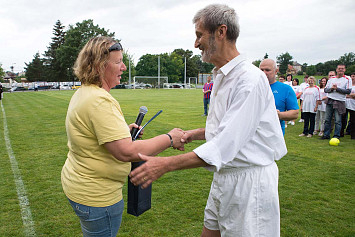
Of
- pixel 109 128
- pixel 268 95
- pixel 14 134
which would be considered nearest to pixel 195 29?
pixel 268 95

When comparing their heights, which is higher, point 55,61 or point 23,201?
point 55,61

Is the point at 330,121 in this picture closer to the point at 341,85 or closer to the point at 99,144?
the point at 341,85

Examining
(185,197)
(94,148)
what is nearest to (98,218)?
(94,148)

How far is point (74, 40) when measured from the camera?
80125 millimetres

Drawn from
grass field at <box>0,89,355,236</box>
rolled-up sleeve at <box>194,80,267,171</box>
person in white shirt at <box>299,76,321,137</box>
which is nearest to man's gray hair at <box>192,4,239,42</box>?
rolled-up sleeve at <box>194,80,267,171</box>

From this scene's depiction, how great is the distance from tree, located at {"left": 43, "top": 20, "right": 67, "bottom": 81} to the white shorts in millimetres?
88143

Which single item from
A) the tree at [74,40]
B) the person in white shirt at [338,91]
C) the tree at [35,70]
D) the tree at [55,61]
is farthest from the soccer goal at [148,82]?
the person in white shirt at [338,91]

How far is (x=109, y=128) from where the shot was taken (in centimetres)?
188

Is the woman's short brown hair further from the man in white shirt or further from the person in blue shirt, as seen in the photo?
the person in blue shirt

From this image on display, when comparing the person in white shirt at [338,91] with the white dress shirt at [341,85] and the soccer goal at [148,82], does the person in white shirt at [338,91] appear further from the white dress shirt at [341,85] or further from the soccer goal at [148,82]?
the soccer goal at [148,82]

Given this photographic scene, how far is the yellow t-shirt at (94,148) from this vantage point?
1.90 metres

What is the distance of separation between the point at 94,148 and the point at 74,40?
86042 millimetres

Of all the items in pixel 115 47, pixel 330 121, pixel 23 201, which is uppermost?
pixel 115 47

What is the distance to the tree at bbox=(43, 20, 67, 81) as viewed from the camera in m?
→ 86.9
